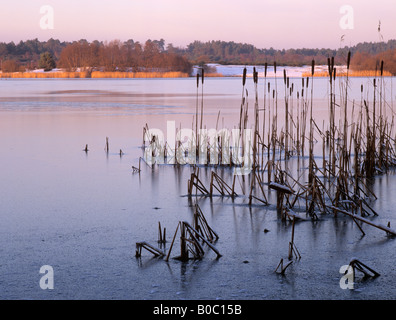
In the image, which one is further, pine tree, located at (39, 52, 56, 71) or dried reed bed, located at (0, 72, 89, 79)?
pine tree, located at (39, 52, 56, 71)

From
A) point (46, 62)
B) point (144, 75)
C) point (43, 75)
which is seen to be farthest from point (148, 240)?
point (46, 62)

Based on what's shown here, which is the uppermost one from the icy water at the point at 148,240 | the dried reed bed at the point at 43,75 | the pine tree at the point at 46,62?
the pine tree at the point at 46,62

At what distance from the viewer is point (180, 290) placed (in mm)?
2811

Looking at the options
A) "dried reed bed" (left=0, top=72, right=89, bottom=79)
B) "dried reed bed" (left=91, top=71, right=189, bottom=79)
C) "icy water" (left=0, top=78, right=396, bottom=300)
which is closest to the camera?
"icy water" (left=0, top=78, right=396, bottom=300)

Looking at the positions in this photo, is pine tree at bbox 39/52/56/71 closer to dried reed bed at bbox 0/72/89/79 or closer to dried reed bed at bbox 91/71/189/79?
dried reed bed at bbox 0/72/89/79

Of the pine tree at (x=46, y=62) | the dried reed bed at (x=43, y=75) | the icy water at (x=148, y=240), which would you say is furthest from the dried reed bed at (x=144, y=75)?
the icy water at (x=148, y=240)

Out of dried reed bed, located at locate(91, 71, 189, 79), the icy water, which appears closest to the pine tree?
dried reed bed, located at locate(91, 71, 189, 79)

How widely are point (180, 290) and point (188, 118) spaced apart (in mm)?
8977

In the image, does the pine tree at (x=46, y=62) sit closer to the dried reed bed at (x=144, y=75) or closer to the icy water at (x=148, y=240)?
the dried reed bed at (x=144, y=75)

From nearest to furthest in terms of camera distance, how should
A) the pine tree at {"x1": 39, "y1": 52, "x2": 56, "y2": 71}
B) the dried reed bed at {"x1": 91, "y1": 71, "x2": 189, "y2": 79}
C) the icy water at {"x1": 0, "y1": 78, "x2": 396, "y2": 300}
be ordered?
the icy water at {"x1": 0, "y1": 78, "x2": 396, "y2": 300}, the dried reed bed at {"x1": 91, "y1": 71, "x2": 189, "y2": 79}, the pine tree at {"x1": 39, "y1": 52, "x2": 56, "y2": 71}

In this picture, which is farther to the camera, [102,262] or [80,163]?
[80,163]

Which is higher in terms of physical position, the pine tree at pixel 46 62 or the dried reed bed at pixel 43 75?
the pine tree at pixel 46 62
